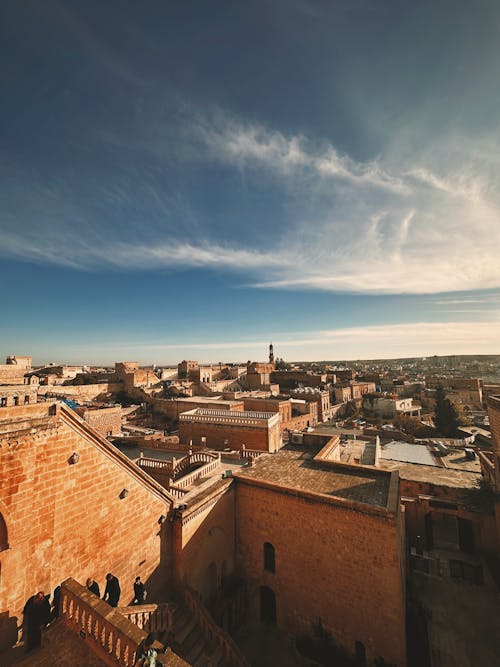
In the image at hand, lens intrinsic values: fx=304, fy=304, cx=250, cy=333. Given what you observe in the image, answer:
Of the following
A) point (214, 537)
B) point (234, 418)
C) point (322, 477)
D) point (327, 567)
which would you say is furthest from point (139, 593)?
point (234, 418)

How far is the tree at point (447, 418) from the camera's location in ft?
132

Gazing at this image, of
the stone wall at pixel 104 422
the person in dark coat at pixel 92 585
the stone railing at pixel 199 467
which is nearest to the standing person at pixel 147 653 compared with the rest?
the person in dark coat at pixel 92 585

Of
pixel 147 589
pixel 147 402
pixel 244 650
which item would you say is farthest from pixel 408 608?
pixel 147 402

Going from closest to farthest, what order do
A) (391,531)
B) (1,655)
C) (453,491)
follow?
1. (1,655)
2. (391,531)
3. (453,491)

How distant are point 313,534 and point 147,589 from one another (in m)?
5.46

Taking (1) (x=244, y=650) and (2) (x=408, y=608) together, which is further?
(2) (x=408, y=608)

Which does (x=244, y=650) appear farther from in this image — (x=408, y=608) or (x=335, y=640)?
(x=408, y=608)

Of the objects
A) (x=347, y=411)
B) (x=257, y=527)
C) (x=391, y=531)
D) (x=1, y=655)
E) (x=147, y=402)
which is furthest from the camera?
(x=347, y=411)

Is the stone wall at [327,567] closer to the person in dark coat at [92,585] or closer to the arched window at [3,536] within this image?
the person in dark coat at [92,585]

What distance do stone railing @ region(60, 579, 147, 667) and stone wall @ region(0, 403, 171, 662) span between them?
625 millimetres

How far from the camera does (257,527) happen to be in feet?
38.3

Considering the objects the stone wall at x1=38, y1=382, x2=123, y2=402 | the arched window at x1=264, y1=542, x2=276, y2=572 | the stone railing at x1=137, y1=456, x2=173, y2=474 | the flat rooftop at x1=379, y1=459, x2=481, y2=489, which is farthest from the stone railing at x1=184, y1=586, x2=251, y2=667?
the stone wall at x1=38, y1=382, x2=123, y2=402

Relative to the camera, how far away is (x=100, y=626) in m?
5.91

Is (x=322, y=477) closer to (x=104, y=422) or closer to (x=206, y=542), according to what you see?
(x=206, y=542)
